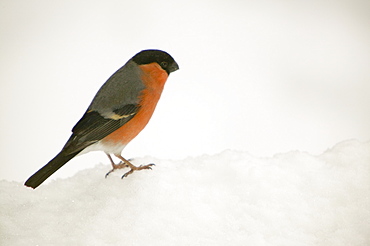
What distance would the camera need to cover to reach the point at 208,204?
5.60ft

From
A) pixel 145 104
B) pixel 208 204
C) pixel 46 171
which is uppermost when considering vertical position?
pixel 145 104

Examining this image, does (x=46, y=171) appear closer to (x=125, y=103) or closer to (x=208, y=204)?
(x=125, y=103)

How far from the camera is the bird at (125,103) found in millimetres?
1785

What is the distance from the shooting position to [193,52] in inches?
94.5

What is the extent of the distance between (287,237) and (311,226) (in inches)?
5.0

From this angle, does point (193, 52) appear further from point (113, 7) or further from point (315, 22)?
point (315, 22)

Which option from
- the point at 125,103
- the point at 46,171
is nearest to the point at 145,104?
the point at 125,103

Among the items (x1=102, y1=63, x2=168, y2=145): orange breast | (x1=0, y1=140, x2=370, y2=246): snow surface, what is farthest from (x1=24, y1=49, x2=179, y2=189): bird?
(x1=0, y1=140, x2=370, y2=246): snow surface

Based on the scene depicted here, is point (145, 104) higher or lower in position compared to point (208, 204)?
higher

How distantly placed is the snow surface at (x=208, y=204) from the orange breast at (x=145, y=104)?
0.60 ft

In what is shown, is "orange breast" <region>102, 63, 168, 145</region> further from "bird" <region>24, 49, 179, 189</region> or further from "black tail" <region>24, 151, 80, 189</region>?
"black tail" <region>24, 151, 80, 189</region>

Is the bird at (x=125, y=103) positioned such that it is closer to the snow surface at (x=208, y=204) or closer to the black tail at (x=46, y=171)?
the black tail at (x=46, y=171)

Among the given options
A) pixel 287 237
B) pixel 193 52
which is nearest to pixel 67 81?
pixel 193 52

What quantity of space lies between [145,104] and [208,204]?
488 millimetres
